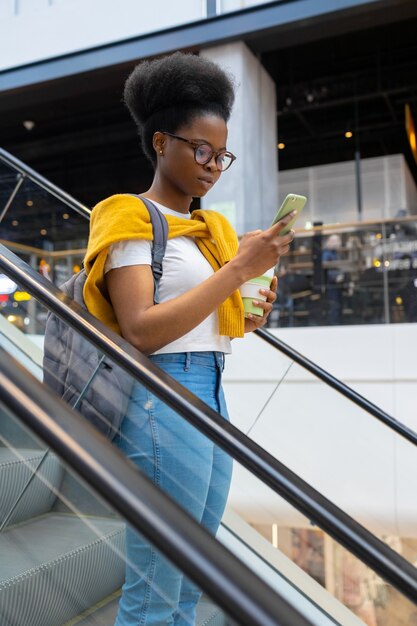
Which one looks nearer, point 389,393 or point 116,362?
point 116,362

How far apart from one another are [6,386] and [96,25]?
725cm

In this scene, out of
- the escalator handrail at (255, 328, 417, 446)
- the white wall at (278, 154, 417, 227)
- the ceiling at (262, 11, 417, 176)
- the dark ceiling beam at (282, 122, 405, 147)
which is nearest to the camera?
the escalator handrail at (255, 328, 417, 446)

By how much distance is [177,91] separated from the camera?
142 cm

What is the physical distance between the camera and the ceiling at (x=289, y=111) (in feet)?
25.6

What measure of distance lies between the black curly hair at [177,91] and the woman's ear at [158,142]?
2 centimetres

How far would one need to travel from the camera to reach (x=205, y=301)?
1.22 meters

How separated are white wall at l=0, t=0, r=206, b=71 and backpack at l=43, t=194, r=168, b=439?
20.2 ft

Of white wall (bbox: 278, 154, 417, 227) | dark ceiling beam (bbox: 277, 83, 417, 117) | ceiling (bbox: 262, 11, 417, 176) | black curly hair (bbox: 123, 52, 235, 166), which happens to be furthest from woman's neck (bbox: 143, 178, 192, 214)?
white wall (bbox: 278, 154, 417, 227)

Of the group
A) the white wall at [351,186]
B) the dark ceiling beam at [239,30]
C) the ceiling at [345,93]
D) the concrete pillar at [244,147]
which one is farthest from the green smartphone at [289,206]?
the white wall at [351,186]

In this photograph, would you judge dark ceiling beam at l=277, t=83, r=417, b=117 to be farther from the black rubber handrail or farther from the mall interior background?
the black rubber handrail

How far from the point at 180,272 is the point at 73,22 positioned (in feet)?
22.8

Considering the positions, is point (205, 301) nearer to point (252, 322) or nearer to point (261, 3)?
point (252, 322)

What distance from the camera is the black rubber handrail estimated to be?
643 mm

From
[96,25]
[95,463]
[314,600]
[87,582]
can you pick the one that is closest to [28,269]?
[87,582]
